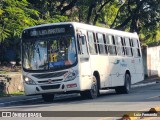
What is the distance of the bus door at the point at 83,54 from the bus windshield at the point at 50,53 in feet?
1.00

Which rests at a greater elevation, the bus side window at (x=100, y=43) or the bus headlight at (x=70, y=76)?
the bus side window at (x=100, y=43)

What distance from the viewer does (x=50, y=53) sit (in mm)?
20578

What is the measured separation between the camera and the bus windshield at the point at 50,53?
20375mm

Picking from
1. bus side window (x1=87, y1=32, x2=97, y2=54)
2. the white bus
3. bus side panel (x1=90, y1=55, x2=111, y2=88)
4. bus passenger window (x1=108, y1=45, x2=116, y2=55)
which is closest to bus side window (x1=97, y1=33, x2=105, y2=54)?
bus side panel (x1=90, y1=55, x2=111, y2=88)

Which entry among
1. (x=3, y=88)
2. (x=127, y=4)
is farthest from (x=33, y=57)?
(x=127, y=4)

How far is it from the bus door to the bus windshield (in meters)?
0.31

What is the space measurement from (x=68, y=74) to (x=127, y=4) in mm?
26492

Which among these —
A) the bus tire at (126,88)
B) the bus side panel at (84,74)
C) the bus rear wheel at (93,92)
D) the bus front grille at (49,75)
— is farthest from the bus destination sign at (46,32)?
the bus tire at (126,88)

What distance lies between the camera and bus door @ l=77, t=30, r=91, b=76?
67.7 ft

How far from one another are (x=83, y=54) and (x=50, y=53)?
136 centimetres

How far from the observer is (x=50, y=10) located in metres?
37.2

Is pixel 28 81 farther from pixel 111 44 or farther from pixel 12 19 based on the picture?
pixel 12 19

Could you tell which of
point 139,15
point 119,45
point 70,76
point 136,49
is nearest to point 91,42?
point 70,76

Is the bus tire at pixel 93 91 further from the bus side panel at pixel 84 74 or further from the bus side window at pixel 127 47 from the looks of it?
the bus side window at pixel 127 47
